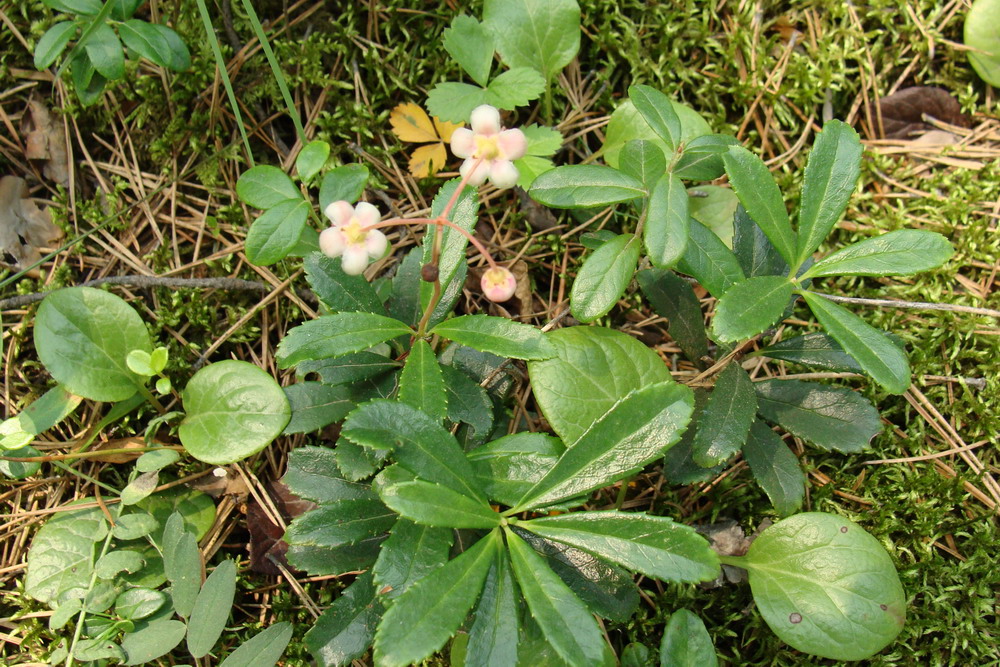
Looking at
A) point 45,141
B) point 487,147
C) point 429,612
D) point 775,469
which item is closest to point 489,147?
point 487,147

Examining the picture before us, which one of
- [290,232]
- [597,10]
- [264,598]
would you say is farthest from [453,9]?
[264,598]

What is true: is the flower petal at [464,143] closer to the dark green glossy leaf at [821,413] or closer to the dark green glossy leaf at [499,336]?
the dark green glossy leaf at [499,336]

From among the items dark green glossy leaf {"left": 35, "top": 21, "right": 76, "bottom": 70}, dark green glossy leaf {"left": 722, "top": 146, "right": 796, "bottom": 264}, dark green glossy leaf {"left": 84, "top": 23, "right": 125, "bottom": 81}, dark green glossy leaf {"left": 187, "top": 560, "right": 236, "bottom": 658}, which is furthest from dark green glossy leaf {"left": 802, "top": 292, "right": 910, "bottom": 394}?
dark green glossy leaf {"left": 35, "top": 21, "right": 76, "bottom": 70}

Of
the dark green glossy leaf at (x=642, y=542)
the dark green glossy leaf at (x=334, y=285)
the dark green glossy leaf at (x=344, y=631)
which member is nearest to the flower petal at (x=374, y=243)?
the dark green glossy leaf at (x=334, y=285)

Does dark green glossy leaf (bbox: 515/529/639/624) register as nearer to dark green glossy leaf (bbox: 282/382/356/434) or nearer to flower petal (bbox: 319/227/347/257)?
dark green glossy leaf (bbox: 282/382/356/434)

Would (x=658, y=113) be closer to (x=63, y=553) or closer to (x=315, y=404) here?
(x=315, y=404)

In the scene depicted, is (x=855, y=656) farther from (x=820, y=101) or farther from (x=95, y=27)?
(x=95, y=27)
